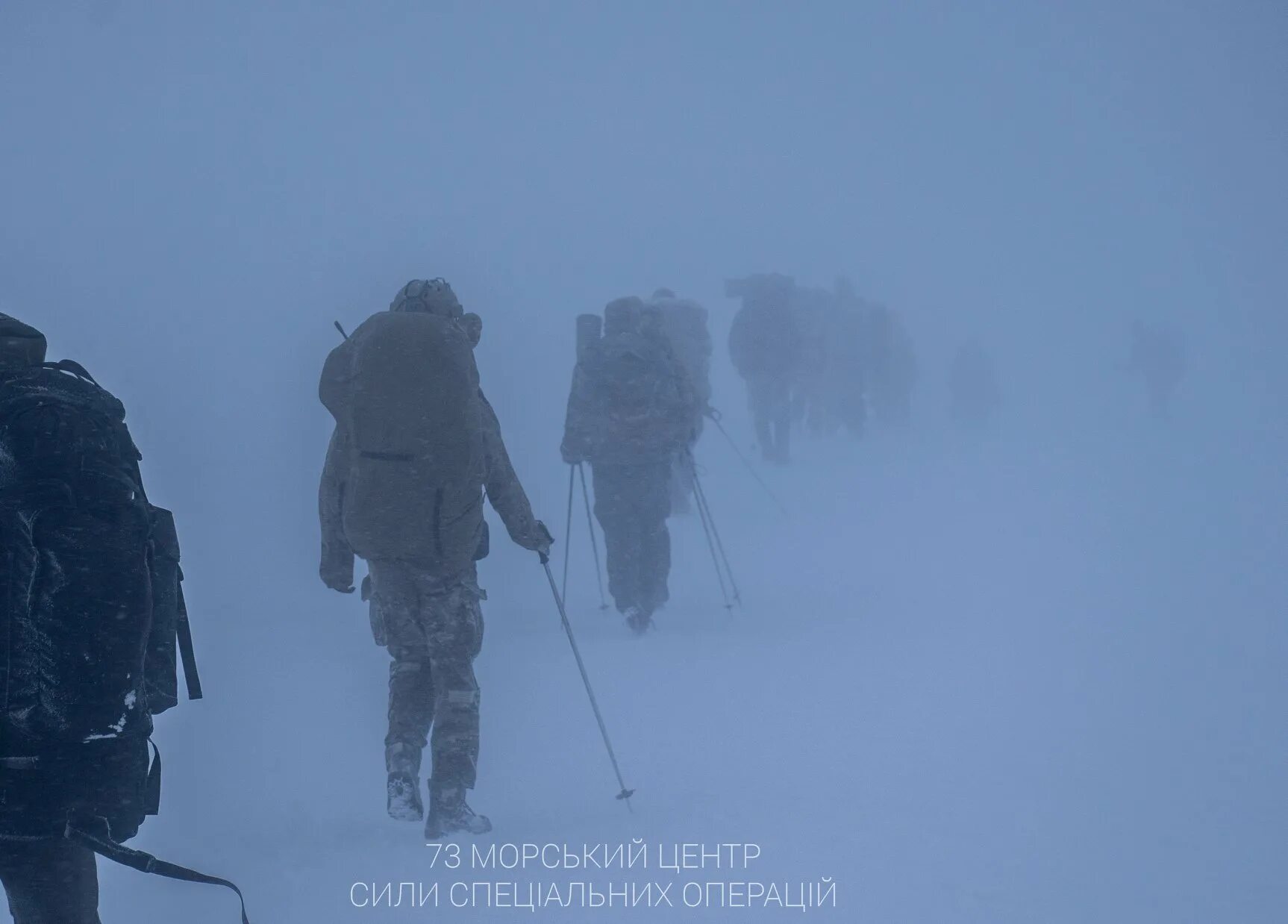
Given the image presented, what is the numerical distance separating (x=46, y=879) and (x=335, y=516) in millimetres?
2209

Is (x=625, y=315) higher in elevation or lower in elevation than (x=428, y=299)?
lower

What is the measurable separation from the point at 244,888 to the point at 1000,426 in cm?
3311

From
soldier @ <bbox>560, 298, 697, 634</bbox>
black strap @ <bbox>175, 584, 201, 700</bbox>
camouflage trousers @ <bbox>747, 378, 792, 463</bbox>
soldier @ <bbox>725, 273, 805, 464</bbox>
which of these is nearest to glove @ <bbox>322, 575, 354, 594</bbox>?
black strap @ <bbox>175, 584, 201, 700</bbox>

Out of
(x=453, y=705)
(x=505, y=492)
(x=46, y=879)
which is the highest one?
(x=505, y=492)

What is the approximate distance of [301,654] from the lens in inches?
305

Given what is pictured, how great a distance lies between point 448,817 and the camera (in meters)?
4.32

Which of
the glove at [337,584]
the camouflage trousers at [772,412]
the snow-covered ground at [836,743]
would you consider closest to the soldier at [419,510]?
the glove at [337,584]

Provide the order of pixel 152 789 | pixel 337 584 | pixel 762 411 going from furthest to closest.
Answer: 1. pixel 762 411
2. pixel 337 584
3. pixel 152 789

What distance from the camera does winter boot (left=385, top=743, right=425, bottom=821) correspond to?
4.31m

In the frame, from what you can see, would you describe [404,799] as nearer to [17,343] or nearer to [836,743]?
[836,743]

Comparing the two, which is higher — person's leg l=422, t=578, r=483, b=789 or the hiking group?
the hiking group

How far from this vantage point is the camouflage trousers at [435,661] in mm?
4375

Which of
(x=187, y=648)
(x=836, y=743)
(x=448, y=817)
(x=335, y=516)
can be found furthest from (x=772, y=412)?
(x=187, y=648)

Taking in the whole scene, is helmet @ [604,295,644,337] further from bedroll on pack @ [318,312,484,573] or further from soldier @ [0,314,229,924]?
soldier @ [0,314,229,924]
